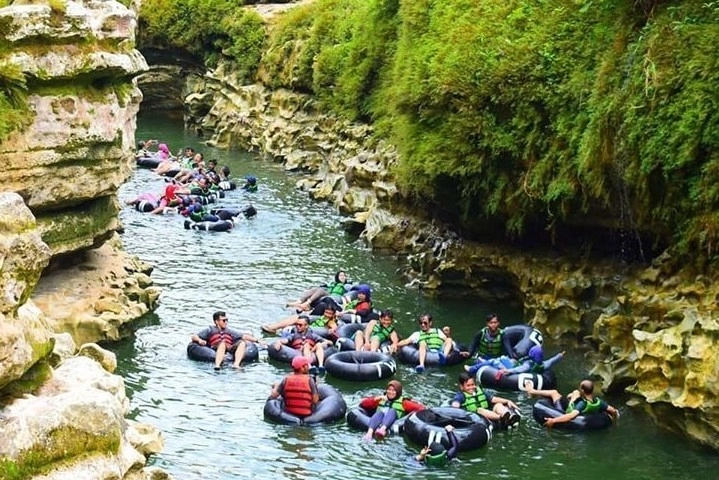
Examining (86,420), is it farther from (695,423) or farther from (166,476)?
(695,423)

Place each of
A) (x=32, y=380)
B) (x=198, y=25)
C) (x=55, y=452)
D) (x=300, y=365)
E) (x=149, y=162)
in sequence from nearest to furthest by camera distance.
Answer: (x=55, y=452) < (x=32, y=380) < (x=300, y=365) < (x=149, y=162) < (x=198, y=25)

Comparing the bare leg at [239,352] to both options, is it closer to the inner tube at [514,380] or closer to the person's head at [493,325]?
the inner tube at [514,380]

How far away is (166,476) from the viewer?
1017 cm

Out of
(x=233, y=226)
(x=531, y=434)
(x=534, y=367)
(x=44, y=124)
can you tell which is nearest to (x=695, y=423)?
(x=531, y=434)

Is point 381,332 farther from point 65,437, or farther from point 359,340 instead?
point 65,437

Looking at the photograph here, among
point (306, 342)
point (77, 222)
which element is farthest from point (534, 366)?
point (77, 222)

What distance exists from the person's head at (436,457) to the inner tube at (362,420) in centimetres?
101

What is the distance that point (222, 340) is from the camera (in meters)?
19.2

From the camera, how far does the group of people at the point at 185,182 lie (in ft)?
105

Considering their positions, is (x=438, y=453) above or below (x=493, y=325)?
below

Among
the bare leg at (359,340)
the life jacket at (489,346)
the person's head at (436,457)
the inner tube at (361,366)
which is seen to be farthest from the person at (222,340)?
the person's head at (436,457)

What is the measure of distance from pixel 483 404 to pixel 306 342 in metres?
4.14

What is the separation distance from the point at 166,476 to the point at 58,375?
1535 mm

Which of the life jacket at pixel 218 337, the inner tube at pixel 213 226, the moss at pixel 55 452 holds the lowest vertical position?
the inner tube at pixel 213 226
